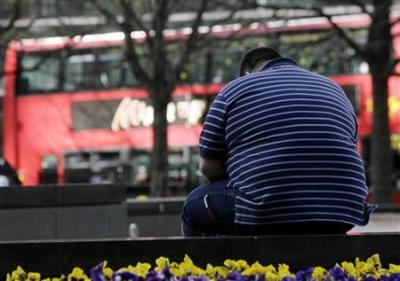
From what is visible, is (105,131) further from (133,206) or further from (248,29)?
(133,206)

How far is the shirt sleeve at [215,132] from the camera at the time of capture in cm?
365

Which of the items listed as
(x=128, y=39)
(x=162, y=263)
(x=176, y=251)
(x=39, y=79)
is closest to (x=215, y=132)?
(x=176, y=251)

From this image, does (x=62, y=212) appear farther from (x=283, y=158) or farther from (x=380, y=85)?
(x=380, y=85)

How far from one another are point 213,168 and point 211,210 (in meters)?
0.20

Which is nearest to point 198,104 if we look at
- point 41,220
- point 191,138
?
point 191,138

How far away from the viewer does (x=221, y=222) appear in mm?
3768

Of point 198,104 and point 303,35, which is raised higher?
point 303,35

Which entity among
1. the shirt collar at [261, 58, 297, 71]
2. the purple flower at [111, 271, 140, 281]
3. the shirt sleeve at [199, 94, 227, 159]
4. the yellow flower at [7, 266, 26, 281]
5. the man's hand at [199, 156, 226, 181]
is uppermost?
the shirt collar at [261, 58, 297, 71]

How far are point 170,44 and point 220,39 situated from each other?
5.90 ft

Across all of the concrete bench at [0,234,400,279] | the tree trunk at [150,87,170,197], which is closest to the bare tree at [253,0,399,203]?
the tree trunk at [150,87,170,197]

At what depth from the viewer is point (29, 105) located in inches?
1059

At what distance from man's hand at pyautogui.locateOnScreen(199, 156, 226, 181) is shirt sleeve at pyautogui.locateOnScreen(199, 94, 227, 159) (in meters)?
0.05

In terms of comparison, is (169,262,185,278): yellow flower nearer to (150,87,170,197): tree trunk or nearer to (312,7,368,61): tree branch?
(312,7,368,61): tree branch

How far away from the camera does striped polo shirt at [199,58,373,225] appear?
136 inches
